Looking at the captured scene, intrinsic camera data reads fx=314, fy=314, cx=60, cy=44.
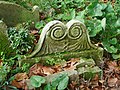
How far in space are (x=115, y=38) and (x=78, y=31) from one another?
0.73 meters

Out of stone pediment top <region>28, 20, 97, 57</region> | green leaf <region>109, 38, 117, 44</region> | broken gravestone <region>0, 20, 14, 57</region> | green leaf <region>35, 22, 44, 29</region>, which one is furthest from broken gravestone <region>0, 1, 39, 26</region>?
green leaf <region>109, 38, 117, 44</region>

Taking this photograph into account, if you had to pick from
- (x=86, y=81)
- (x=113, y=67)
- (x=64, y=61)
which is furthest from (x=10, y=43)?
(x=113, y=67)

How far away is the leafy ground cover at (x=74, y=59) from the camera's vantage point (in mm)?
3669

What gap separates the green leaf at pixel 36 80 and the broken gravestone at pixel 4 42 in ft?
1.76

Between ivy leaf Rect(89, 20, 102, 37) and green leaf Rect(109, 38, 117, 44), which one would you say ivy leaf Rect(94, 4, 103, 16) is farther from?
green leaf Rect(109, 38, 117, 44)

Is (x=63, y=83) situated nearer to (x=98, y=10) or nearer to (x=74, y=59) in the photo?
(x=74, y=59)

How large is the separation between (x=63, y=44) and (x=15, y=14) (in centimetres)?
94

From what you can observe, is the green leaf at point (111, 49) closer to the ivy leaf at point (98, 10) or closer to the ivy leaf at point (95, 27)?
the ivy leaf at point (95, 27)

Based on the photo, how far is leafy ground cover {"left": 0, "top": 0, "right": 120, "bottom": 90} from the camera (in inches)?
144

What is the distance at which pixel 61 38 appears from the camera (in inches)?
156

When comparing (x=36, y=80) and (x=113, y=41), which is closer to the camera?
(x=36, y=80)

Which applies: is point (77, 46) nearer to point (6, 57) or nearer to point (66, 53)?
point (66, 53)

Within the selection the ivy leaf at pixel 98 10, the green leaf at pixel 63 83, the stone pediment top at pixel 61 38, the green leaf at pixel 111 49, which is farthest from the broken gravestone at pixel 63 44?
the ivy leaf at pixel 98 10

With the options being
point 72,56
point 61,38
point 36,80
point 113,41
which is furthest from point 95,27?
point 36,80
